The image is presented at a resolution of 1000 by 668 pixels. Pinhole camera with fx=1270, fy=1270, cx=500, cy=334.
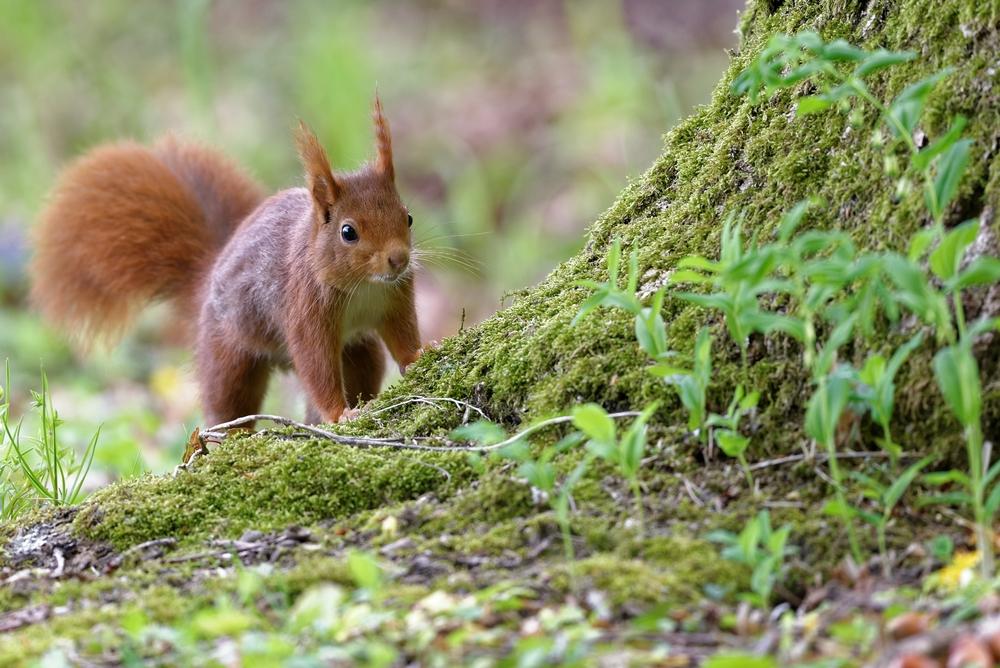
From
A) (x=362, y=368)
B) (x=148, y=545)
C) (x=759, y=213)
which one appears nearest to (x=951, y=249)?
(x=759, y=213)

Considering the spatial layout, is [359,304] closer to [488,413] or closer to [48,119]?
[488,413]

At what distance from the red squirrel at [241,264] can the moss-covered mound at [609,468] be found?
630 millimetres

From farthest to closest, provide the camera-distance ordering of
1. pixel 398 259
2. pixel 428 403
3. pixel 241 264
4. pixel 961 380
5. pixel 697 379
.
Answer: pixel 241 264
pixel 398 259
pixel 428 403
pixel 697 379
pixel 961 380

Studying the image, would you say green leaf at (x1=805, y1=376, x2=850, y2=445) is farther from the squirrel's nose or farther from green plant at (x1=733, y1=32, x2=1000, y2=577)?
the squirrel's nose

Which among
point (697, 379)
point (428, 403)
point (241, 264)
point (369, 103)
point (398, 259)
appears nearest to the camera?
point (697, 379)

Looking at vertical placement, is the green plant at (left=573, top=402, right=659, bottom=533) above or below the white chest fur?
below

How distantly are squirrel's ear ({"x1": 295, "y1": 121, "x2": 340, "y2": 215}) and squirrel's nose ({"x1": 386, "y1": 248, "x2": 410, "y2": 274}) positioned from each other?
226 millimetres

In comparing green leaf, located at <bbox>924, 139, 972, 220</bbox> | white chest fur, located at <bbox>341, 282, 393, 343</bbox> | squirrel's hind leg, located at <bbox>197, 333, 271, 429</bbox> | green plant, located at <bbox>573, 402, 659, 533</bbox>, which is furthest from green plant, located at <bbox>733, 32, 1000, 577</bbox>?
squirrel's hind leg, located at <bbox>197, 333, 271, 429</bbox>

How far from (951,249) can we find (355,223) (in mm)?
1923

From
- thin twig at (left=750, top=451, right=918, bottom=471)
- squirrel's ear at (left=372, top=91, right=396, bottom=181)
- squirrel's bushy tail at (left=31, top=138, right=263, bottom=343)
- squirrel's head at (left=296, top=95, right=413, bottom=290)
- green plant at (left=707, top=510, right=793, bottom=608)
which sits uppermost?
squirrel's bushy tail at (left=31, top=138, right=263, bottom=343)

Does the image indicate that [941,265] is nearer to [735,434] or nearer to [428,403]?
[735,434]

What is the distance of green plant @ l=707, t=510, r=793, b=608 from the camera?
60.8 inches

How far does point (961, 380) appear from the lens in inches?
58.3

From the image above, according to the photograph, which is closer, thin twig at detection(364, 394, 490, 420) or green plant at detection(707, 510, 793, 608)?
green plant at detection(707, 510, 793, 608)
